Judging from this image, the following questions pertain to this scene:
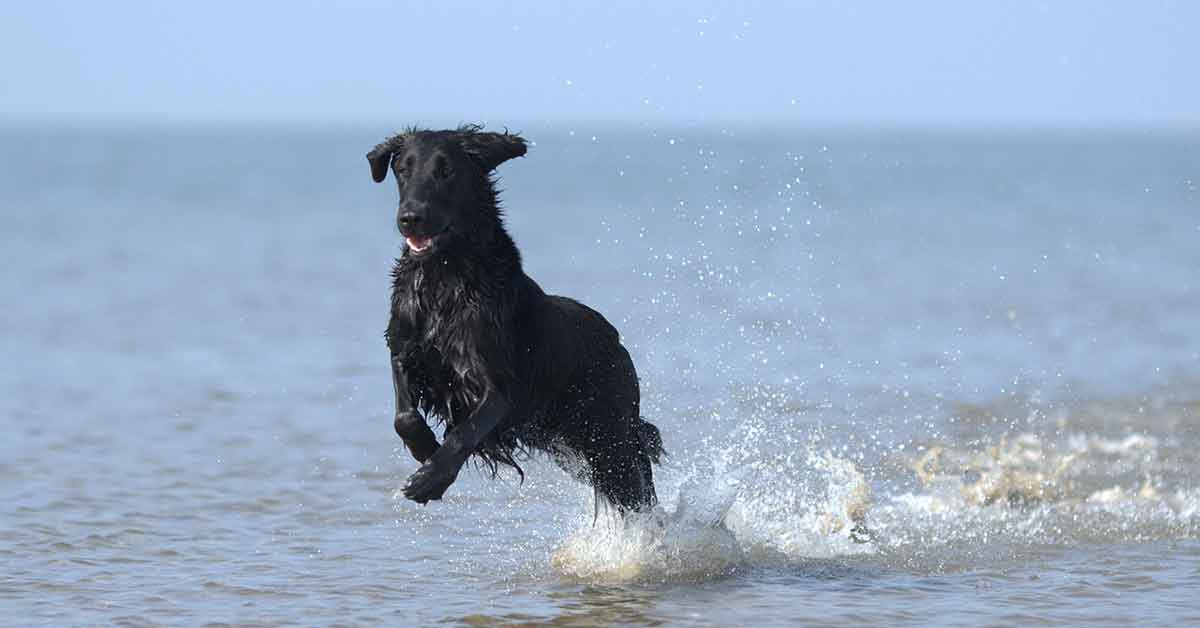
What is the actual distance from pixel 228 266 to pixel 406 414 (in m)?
21.5

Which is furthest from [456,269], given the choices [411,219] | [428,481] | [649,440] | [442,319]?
[649,440]

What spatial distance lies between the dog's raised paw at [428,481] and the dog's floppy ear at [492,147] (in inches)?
47.3

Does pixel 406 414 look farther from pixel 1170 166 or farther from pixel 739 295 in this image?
pixel 1170 166

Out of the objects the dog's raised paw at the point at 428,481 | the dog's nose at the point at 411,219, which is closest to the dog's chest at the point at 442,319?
the dog's nose at the point at 411,219

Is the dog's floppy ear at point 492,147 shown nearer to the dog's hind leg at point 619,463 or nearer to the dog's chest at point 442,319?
the dog's chest at point 442,319

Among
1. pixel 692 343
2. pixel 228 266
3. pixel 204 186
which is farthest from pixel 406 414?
pixel 204 186

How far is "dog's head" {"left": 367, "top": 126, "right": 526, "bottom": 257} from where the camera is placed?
6.80 meters

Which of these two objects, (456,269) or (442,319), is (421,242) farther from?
(442,319)

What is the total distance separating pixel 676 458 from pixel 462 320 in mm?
3576

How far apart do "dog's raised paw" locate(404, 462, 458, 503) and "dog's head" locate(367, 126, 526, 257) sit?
803mm

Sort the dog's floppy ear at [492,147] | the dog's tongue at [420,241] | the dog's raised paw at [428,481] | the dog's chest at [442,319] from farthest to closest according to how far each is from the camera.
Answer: the dog's floppy ear at [492,147], the dog's chest at [442,319], the dog's tongue at [420,241], the dog's raised paw at [428,481]

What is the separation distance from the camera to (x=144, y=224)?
40406mm

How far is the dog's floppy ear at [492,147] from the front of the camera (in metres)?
7.04

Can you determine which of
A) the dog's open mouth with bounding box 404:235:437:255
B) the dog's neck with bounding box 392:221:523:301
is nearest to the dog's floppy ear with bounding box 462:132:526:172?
the dog's neck with bounding box 392:221:523:301
